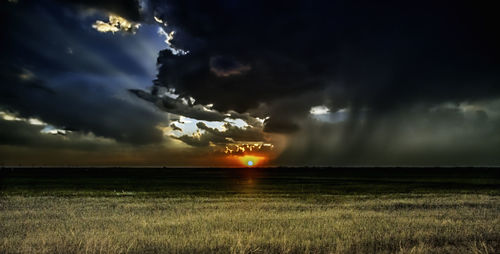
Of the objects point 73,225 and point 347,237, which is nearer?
point 347,237

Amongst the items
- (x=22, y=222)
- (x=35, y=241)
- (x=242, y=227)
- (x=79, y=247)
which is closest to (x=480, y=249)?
(x=242, y=227)

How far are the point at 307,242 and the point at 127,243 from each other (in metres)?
6.41

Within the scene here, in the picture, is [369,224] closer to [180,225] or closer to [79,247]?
[180,225]

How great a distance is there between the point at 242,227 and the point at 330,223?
4438mm

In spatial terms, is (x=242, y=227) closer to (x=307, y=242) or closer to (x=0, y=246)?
(x=307, y=242)

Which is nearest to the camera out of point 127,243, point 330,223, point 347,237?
point 127,243

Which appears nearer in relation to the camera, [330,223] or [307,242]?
[307,242]

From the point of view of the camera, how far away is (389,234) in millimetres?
13320

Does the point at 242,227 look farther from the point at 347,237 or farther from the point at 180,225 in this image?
the point at 347,237

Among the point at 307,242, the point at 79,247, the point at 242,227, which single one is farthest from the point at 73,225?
the point at 307,242

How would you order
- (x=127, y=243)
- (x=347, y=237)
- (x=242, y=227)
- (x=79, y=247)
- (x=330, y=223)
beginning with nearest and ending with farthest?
(x=79, y=247) → (x=127, y=243) → (x=347, y=237) → (x=242, y=227) → (x=330, y=223)

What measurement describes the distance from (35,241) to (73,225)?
4021 millimetres

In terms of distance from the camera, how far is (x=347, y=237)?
12742 mm

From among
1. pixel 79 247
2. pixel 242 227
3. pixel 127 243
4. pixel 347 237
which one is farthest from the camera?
pixel 242 227
